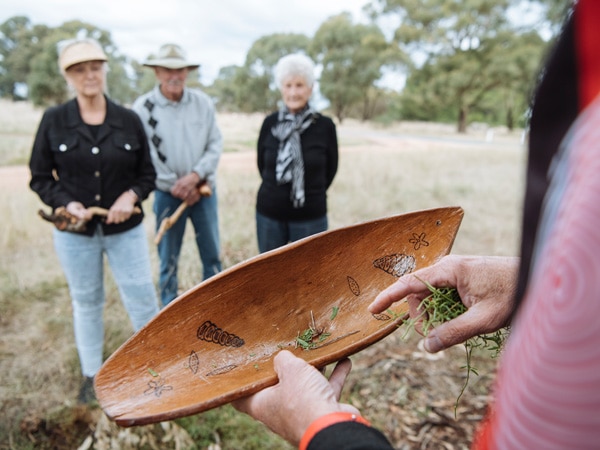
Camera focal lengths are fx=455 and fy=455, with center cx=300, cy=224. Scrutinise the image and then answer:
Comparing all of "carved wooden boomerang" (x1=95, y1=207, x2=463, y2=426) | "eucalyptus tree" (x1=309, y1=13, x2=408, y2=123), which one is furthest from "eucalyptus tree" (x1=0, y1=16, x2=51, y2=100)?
"carved wooden boomerang" (x1=95, y1=207, x2=463, y2=426)

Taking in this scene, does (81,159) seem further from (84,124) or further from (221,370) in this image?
(221,370)

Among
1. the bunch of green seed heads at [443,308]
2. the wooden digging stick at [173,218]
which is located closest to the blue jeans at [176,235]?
the wooden digging stick at [173,218]

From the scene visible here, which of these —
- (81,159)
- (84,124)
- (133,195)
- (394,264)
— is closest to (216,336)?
(394,264)

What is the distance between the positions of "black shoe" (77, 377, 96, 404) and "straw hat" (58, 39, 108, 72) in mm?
2007

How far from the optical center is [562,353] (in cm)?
49

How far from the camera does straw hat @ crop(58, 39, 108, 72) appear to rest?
9.25 feet

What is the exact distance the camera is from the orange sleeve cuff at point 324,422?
964 mm

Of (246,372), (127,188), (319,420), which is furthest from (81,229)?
(319,420)

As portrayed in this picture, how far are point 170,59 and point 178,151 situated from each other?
0.77 meters

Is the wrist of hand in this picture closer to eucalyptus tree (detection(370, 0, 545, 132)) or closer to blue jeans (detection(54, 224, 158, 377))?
blue jeans (detection(54, 224, 158, 377))

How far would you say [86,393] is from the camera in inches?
114

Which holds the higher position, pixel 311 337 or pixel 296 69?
pixel 296 69

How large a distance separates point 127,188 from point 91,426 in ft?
4.82

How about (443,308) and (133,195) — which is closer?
(443,308)
